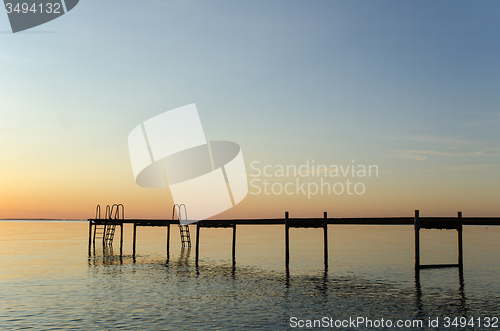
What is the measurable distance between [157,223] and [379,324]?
3132 cm

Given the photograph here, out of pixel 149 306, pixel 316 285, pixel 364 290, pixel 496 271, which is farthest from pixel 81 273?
pixel 496 271

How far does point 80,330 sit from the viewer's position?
12594 mm

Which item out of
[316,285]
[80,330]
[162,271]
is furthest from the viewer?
[162,271]

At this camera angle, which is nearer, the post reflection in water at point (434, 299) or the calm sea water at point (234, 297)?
the calm sea water at point (234, 297)

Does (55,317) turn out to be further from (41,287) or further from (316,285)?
(316,285)

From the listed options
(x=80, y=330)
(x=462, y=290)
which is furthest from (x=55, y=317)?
(x=462, y=290)

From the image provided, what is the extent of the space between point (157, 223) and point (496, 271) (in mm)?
28756

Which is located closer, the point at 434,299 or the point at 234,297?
the point at 434,299

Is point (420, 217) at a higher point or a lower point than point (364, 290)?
higher

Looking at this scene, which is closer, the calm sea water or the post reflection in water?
the calm sea water

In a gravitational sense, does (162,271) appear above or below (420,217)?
below

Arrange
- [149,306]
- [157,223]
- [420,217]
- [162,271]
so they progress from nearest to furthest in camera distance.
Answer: [149,306], [420,217], [162,271], [157,223]

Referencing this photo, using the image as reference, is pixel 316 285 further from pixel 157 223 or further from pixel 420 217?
pixel 157 223

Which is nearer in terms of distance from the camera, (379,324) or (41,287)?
(379,324)
